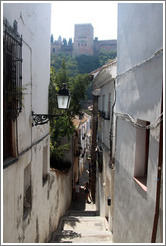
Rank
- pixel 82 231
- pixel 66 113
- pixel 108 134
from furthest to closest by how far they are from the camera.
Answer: pixel 66 113 < pixel 108 134 < pixel 82 231

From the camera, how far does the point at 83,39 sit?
260ft

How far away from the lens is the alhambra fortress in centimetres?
7862

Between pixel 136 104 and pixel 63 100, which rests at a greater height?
pixel 63 100

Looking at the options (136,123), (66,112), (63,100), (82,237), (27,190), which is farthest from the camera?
(66,112)

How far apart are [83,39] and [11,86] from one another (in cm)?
8040

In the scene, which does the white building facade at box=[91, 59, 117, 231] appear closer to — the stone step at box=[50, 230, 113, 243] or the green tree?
the stone step at box=[50, 230, 113, 243]

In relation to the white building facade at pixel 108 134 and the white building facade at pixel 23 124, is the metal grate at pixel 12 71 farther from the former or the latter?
the white building facade at pixel 108 134

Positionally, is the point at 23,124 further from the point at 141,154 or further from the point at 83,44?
the point at 83,44

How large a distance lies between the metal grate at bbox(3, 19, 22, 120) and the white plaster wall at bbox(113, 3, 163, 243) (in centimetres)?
219

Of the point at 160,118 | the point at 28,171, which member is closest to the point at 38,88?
the point at 28,171

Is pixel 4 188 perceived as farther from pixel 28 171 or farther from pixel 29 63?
pixel 29 63

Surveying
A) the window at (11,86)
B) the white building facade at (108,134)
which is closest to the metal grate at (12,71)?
the window at (11,86)

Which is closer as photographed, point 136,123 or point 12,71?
point 12,71

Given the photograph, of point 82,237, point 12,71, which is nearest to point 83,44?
point 82,237
